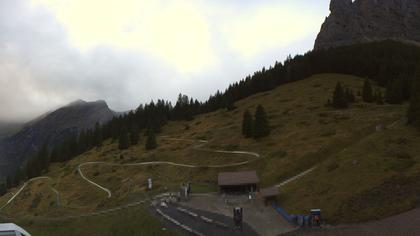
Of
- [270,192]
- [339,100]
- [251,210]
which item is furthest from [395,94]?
[251,210]

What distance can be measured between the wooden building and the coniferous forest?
75338 mm

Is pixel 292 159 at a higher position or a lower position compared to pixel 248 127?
lower

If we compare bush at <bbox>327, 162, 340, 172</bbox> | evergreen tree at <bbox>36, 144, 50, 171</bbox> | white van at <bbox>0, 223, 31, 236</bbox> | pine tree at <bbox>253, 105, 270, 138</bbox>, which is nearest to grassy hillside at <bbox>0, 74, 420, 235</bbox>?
bush at <bbox>327, 162, 340, 172</bbox>

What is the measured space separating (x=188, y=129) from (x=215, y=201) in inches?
3221

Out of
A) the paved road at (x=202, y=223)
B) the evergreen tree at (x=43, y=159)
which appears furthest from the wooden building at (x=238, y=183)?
the evergreen tree at (x=43, y=159)

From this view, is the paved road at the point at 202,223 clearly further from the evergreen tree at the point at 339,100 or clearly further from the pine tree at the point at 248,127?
the evergreen tree at the point at 339,100

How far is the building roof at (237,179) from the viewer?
63.1m

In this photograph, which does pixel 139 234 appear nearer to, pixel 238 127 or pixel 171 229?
pixel 171 229

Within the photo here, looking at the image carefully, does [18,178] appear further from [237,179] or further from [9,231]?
[9,231]

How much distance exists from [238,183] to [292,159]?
1347 centimetres

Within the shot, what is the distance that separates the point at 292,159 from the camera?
2803 inches

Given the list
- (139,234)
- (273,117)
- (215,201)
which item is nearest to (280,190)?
(215,201)

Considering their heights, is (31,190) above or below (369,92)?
below

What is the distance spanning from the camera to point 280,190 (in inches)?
2286
